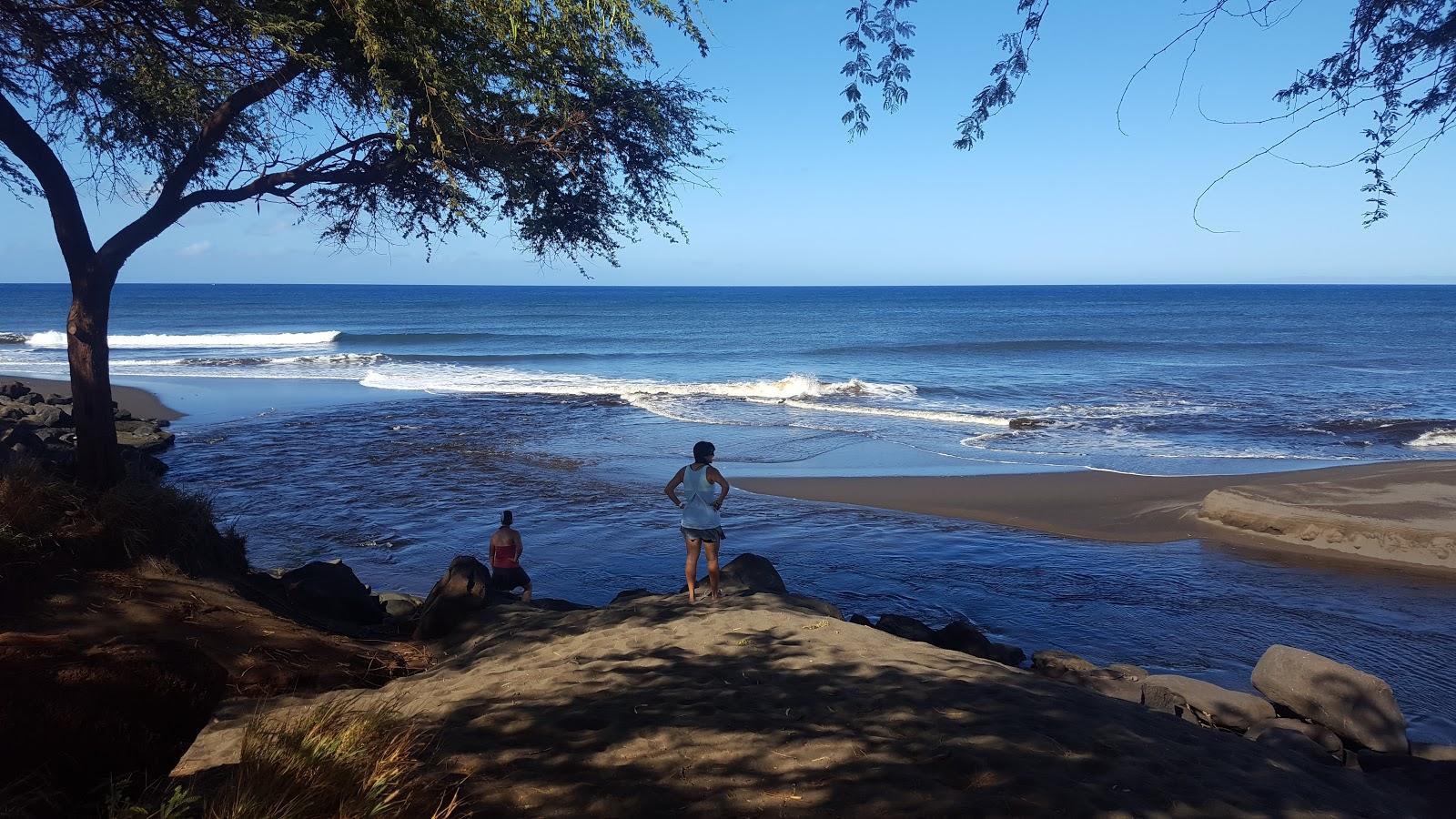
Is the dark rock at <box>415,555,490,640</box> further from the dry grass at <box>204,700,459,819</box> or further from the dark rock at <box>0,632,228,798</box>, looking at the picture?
the dry grass at <box>204,700,459,819</box>

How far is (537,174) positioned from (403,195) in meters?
1.93

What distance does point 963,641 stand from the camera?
26.4ft

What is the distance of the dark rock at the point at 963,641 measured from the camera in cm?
800

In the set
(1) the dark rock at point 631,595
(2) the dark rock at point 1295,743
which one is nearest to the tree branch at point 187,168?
(1) the dark rock at point 631,595

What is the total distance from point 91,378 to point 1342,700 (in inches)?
417

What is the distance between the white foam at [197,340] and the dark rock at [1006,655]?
50542mm

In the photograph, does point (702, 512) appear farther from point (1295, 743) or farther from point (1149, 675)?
point (1295, 743)

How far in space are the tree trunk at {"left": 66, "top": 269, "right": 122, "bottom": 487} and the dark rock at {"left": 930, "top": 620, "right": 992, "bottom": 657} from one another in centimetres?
751

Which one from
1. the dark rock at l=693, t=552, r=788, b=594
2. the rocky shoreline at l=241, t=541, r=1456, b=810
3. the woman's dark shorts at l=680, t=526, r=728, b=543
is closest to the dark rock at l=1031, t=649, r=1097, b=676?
the rocky shoreline at l=241, t=541, r=1456, b=810

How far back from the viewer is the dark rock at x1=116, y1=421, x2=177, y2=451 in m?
18.6

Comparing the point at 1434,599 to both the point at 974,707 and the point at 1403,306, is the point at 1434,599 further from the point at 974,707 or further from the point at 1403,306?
the point at 1403,306

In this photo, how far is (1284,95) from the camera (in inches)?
200

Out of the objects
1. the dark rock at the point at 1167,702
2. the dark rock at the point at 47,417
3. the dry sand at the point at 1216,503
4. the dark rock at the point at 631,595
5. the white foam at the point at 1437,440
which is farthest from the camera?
the white foam at the point at 1437,440

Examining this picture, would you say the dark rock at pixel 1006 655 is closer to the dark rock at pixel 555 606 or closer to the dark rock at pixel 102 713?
the dark rock at pixel 555 606
